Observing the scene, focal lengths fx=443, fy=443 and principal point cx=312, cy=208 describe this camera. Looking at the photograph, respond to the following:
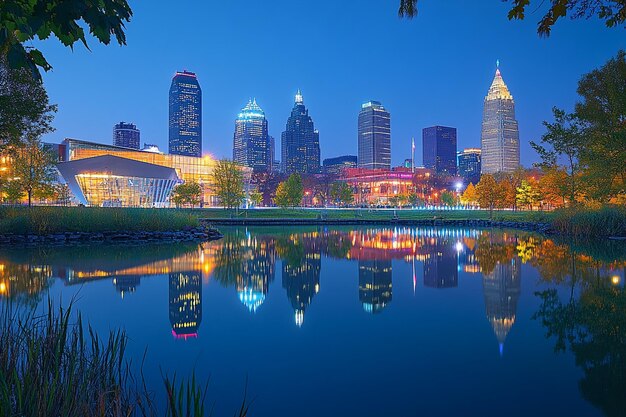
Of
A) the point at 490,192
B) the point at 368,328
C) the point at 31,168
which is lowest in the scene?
the point at 368,328

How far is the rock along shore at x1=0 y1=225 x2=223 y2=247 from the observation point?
79.6 ft

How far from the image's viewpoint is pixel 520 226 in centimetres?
4622

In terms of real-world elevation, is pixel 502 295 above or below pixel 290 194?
below

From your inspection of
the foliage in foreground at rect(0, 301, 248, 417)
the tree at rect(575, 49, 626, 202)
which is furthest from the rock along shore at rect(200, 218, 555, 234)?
the foliage in foreground at rect(0, 301, 248, 417)

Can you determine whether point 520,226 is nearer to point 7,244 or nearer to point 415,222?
point 415,222

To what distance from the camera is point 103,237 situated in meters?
26.4

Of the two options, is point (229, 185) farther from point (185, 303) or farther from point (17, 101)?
point (185, 303)

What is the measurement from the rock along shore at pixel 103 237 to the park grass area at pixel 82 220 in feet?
2.05

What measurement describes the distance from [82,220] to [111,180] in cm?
5009

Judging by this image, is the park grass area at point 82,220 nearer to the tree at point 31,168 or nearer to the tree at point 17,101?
the tree at point 17,101

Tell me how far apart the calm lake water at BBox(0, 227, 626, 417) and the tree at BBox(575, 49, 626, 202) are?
12.7 m

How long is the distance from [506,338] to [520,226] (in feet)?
140

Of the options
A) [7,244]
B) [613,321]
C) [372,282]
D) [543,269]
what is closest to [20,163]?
[7,244]

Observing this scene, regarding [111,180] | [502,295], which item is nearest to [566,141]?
[502,295]
